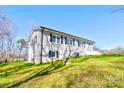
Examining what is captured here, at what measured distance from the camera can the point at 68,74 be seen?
764 centimetres

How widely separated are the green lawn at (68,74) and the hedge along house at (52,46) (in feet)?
3.36

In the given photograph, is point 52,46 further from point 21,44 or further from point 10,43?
Answer: point 10,43

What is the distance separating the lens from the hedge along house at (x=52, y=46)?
10084mm

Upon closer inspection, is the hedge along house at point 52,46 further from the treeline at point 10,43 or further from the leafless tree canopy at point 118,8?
the leafless tree canopy at point 118,8

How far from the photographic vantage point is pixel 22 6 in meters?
8.41

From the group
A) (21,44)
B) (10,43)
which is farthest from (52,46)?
(10,43)

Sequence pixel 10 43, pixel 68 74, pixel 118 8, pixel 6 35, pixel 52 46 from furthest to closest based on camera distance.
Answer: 1. pixel 52 46
2. pixel 10 43
3. pixel 6 35
4. pixel 118 8
5. pixel 68 74

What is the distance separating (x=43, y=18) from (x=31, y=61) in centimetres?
190

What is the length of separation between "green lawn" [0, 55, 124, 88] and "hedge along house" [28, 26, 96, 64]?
3.36ft

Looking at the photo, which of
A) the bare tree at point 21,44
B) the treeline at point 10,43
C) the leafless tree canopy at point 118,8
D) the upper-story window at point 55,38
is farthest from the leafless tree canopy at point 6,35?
the leafless tree canopy at point 118,8

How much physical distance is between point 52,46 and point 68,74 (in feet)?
11.5

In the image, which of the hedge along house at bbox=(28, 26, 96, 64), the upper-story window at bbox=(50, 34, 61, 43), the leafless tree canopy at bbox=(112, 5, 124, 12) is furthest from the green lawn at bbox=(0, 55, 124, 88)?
the leafless tree canopy at bbox=(112, 5, 124, 12)

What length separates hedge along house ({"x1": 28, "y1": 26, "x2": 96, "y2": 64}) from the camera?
1008 cm
